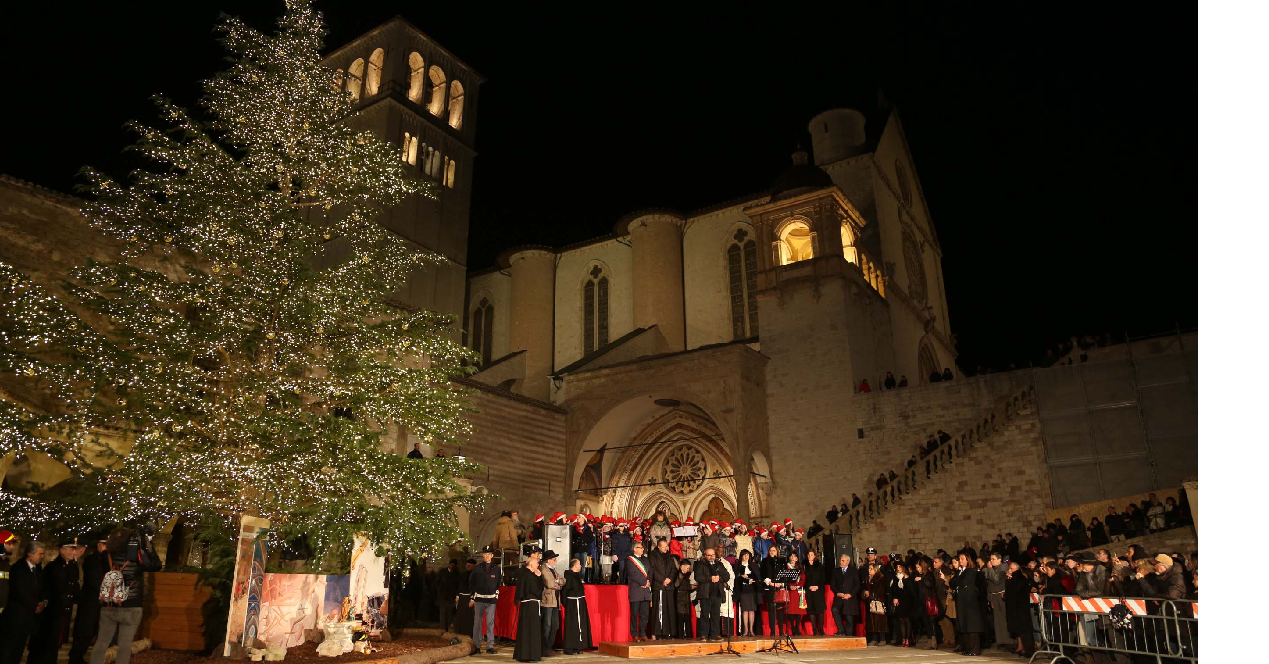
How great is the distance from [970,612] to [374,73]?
1134 inches

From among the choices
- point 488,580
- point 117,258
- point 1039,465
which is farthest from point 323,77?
point 1039,465

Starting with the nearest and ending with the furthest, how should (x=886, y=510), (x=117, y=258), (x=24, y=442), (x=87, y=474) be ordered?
(x=24, y=442) < (x=87, y=474) < (x=117, y=258) < (x=886, y=510)

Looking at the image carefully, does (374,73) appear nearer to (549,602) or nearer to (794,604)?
(794,604)

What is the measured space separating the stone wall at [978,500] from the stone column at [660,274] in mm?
11349

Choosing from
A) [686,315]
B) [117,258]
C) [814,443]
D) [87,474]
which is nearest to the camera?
[87,474]

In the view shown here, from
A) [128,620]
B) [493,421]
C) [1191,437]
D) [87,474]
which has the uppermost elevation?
[493,421]

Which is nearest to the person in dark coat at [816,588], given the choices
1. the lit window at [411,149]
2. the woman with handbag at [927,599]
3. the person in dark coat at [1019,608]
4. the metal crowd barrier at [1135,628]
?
the woman with handbag at [927,599]

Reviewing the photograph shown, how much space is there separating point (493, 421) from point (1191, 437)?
16.4m

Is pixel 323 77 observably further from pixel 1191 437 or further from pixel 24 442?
pixel 1191 437

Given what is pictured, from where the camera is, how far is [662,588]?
35.0 feet

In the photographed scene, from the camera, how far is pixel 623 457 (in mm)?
25875

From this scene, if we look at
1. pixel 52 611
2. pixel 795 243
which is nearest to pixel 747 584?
pixel 52 611

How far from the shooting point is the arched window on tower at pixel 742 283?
87.2 feet

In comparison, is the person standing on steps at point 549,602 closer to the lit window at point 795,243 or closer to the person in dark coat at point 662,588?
the person in dark coat at point 662,588
